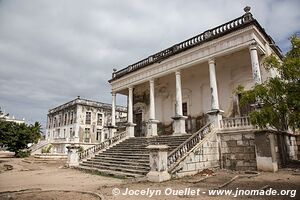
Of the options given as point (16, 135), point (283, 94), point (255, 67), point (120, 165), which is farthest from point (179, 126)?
point (16, 135)

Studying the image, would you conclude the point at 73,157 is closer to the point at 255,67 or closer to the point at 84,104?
the point at 255,67

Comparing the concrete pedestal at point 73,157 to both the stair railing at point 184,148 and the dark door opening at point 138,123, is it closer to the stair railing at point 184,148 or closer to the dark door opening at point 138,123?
the dark door opening at point 138,123

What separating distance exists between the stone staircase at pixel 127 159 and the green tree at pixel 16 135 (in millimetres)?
15041

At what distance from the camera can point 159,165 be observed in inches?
324

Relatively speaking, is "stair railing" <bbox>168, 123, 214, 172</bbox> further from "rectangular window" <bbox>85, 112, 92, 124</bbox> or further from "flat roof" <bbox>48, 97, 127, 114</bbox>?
"rectangular window" <bbox>85, 112, 92, 124</bbox>

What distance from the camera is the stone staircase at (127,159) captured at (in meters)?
9.93

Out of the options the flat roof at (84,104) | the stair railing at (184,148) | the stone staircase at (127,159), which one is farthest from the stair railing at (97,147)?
the flat roof at (84,104)

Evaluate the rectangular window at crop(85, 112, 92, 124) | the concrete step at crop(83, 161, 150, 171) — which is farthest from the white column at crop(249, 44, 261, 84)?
the rectangular window at crop(85, 112, 92, 124)

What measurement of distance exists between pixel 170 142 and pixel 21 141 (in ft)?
66.1

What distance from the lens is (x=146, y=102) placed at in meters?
20.3

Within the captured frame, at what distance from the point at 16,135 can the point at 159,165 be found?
22.4 metres

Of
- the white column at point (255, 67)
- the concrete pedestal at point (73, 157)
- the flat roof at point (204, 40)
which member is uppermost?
the flat roof at point (204, 40)

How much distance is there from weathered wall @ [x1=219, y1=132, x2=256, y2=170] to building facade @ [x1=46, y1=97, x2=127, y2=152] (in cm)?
2571

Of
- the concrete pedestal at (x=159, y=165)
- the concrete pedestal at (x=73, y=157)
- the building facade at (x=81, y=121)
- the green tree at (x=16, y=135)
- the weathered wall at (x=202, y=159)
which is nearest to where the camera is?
the concrete pedestal at (x=159, y=165)
